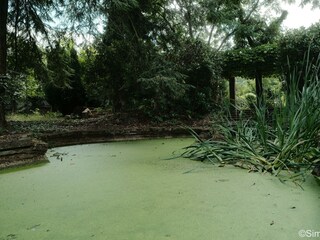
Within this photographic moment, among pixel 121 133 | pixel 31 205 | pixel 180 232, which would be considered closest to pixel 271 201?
pixel 180 232

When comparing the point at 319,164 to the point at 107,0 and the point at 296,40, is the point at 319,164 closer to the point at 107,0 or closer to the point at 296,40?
the point at 107,0

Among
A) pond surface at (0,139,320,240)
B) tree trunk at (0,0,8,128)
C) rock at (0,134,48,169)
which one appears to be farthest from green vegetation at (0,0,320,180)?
rock at (0,134,48,169)

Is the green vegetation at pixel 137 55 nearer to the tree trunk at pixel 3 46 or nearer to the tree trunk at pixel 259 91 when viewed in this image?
the tree trunk at pixel 3 46

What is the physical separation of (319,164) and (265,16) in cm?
1290

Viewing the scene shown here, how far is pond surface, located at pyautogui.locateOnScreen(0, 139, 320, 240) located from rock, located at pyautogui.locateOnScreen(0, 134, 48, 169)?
0.49 m

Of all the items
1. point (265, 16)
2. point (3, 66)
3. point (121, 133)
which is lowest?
point (121, 133)

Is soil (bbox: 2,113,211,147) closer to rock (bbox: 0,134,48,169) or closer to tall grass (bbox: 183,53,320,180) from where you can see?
rock (bbox: 0,134,48,169)

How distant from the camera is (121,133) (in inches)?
228

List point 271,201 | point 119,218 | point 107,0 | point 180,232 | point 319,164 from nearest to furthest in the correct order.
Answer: point 180,232 < point 119,218 < point 271,201 < point 319,164 < point 107,0

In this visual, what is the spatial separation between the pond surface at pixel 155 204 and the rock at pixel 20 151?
0.49 metres

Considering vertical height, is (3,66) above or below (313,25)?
below

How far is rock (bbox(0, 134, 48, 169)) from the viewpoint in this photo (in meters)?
3.36

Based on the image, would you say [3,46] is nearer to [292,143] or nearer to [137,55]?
[137,55]

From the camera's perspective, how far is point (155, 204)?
70.3 inches
